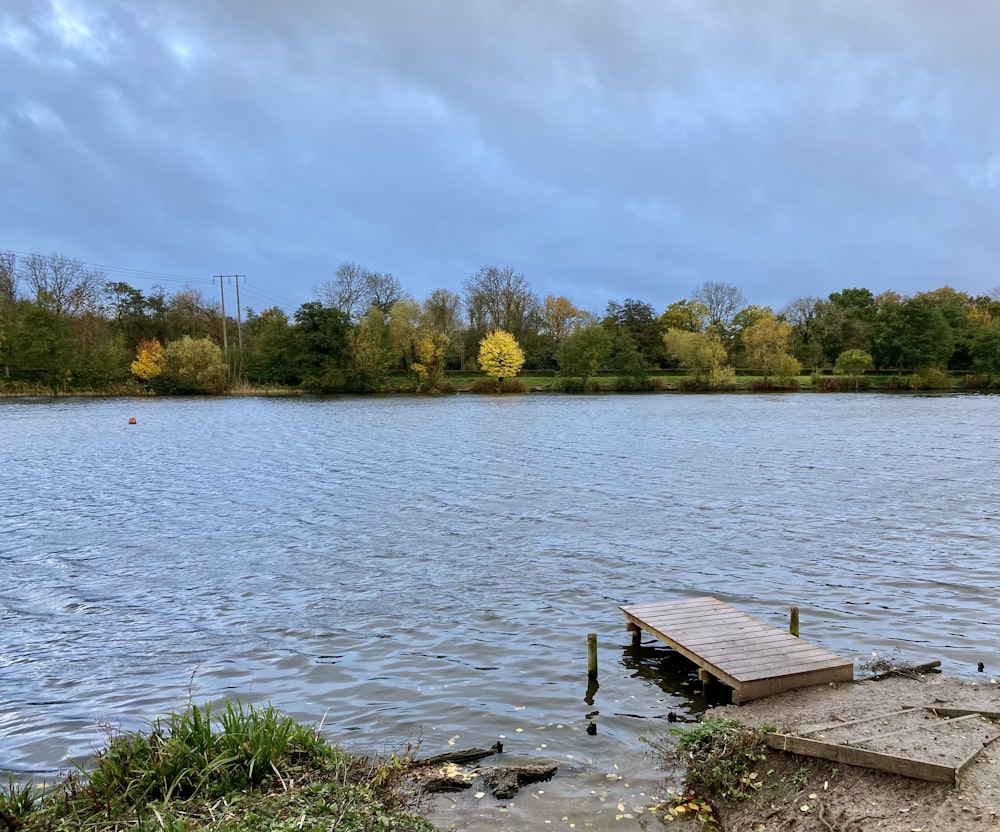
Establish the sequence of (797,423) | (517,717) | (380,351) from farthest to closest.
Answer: (380,351) < (797,423) < (517,717)

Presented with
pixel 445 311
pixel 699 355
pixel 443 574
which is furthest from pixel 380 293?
pixel 443 574

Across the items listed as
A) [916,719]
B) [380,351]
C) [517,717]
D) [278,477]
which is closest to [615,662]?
[517,717]

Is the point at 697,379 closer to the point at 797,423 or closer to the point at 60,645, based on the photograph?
the point at 797,423

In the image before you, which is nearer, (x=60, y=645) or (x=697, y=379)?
(x=60, y=645)

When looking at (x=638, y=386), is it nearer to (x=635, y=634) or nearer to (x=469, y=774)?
(x=635, y=634)

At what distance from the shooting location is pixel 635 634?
952cm

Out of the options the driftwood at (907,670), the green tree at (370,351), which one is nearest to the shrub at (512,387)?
the green tree at (370,351)

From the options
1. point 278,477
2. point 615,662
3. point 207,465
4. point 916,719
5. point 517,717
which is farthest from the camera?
point 207,465

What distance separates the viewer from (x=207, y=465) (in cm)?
2769

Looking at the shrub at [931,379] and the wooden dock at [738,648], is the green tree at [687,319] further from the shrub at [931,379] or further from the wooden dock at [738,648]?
the wooden dock at [738,648]

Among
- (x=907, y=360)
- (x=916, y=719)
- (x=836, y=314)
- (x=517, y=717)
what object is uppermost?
(x=836, y=314)

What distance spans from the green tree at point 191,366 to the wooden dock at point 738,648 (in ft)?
270

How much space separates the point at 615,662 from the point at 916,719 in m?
3.47

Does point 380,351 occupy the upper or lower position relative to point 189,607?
upper
